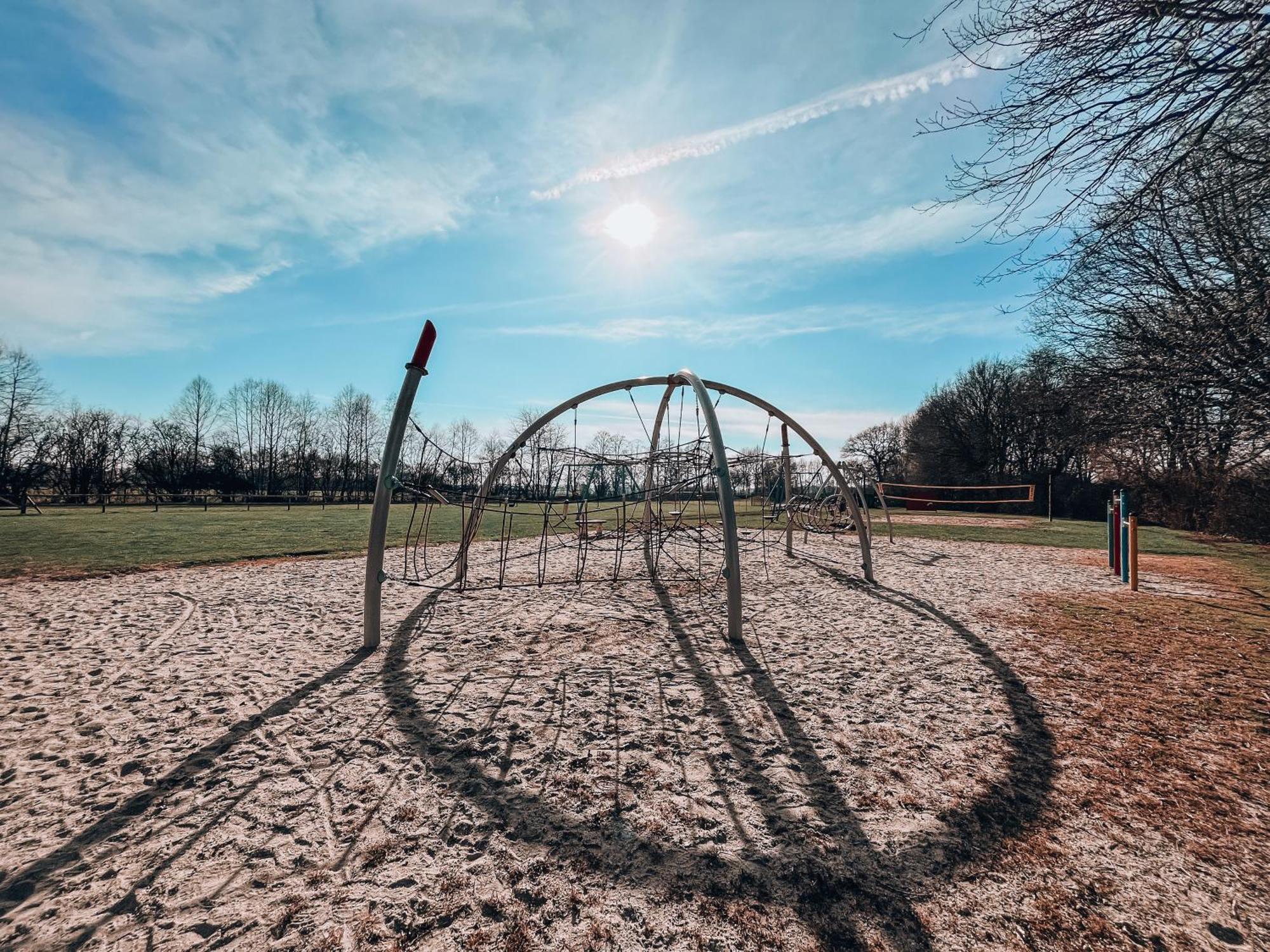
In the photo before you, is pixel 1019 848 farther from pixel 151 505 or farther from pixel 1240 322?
pixel 151 505

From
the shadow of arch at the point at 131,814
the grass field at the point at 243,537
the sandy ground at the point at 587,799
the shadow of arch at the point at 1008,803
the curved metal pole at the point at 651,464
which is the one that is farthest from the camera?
the grass field at the point at 243,537

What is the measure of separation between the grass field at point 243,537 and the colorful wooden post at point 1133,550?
484 centimetres

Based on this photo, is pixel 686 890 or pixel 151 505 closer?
pixel 686 890

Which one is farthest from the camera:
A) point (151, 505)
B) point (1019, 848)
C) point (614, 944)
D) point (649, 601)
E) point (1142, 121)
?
point (151, 505)

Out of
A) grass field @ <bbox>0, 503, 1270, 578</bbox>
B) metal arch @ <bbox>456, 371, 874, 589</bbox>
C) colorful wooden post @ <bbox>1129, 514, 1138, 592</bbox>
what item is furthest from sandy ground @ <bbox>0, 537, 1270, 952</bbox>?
grass field @ <bbox>0, 503, 1270, 578</bbox>

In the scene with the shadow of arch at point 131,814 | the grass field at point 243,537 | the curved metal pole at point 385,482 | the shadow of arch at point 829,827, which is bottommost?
the shadow of arch at point 829,827

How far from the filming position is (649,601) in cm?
724

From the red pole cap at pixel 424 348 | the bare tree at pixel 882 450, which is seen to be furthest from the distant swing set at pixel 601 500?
the bare tree at pixel 882 450

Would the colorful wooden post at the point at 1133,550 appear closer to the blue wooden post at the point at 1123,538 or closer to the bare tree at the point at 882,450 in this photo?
the blue wooden post at the point at 1123,538

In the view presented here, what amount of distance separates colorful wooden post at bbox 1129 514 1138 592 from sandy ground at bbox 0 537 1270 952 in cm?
321

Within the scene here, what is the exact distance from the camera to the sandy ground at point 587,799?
200 cm

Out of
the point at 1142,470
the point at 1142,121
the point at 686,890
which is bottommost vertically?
the point at 686,890

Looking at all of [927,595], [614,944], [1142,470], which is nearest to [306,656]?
[614,944]

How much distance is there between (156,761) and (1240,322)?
28.6ft
